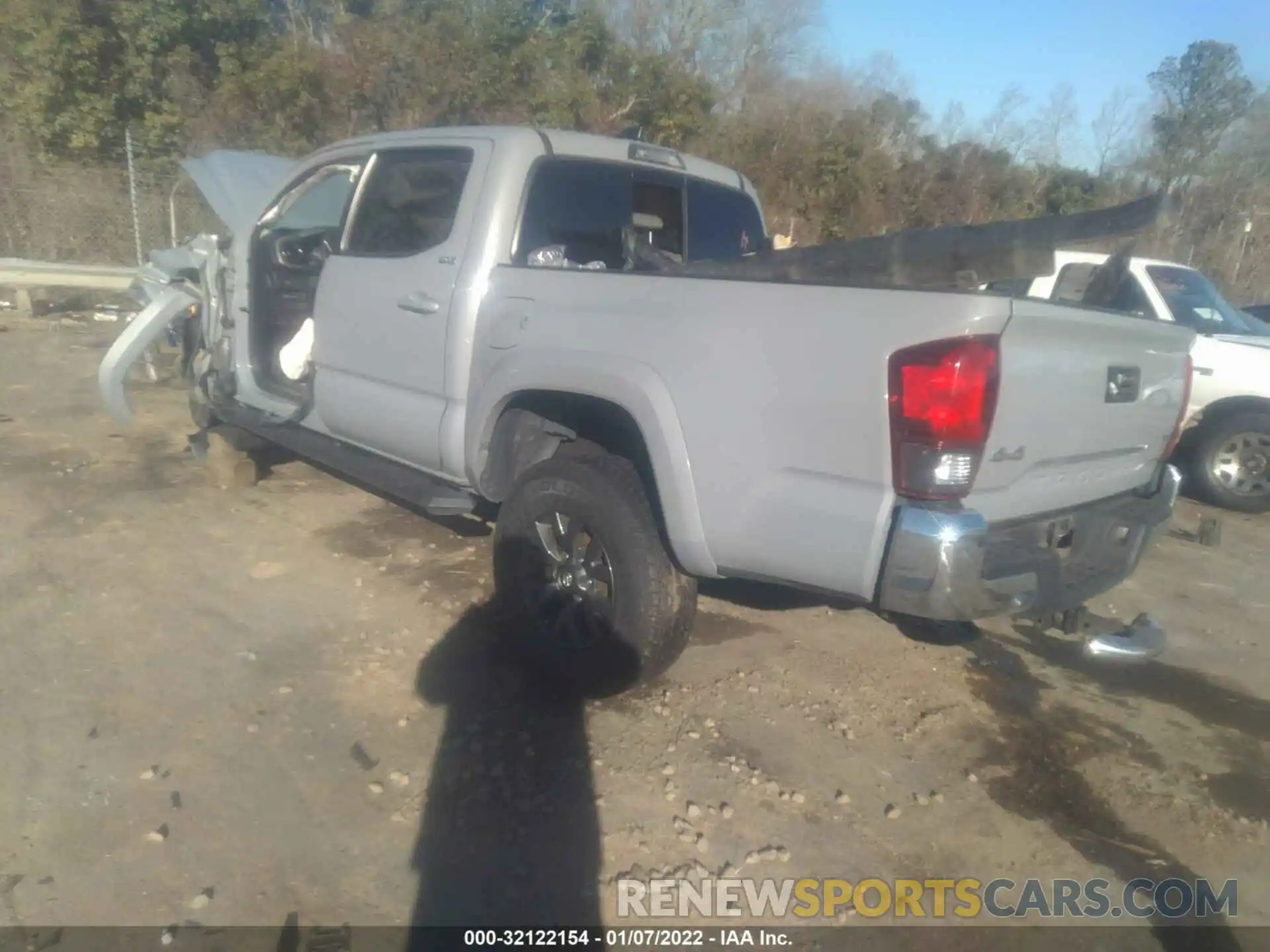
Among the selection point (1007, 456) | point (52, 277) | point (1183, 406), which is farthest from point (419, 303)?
point (52, 277)

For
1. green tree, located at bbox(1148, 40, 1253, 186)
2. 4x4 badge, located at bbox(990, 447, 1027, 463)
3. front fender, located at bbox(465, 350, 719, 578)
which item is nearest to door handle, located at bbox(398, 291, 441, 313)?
front fender, located at bbox(465, 350, 719, 578)

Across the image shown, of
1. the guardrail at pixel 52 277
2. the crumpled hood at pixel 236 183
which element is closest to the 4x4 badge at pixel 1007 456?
the crumpled hood at pixel 236 183

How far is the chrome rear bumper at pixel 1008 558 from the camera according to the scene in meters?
2.66

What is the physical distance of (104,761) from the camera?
3109 mm

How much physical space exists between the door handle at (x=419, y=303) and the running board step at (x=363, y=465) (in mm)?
732

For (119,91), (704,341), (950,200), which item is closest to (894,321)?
(704,341)

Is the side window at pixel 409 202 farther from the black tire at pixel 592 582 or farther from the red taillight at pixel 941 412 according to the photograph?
the red taillight at pixel 941 412

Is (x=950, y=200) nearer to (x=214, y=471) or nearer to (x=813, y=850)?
(x=214, y=471)

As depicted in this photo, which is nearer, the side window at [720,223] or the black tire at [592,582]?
the black tire at [592,582]

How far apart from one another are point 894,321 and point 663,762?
64.7 inches

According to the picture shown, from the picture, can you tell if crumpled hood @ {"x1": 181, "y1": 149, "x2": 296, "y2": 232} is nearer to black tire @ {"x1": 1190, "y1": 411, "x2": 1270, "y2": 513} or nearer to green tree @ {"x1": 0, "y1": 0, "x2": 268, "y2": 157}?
black tire @ {"x1": 1190, "y1": 411, "x2": 1270, "y2": 513}

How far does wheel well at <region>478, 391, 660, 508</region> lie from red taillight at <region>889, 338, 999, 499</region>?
0.92 m

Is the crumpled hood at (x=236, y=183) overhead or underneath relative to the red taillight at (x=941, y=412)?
overhead

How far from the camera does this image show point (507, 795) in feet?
10.1
